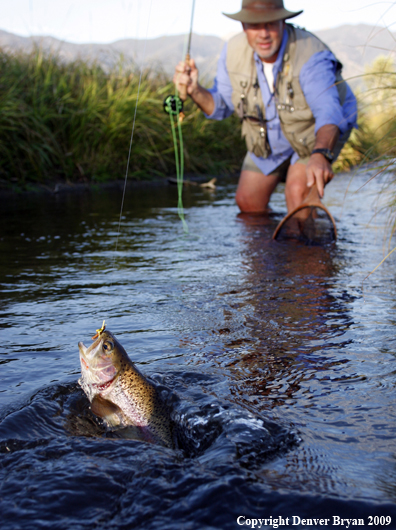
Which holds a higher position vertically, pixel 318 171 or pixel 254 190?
pixel 318 171

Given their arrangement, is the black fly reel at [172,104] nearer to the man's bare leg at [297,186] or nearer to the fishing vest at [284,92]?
the fishing vest at [284,92]

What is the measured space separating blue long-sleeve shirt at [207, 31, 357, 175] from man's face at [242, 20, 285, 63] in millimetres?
165

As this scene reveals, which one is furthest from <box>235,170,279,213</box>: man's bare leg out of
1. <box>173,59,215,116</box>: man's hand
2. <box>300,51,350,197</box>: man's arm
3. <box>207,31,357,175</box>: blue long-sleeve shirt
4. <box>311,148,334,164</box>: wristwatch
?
<box>311,148,334,164</box>: wristwatch

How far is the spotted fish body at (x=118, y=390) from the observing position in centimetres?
195

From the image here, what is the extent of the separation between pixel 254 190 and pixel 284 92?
1.25 metres

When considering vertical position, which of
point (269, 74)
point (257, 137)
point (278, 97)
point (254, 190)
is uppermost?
point (269, 74)

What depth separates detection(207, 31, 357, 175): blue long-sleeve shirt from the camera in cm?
496

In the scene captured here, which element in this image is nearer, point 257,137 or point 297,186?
point 297,186

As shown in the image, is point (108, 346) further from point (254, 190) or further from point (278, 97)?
point (254, 190)

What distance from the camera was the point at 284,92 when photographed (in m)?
5.51

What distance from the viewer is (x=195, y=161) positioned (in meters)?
10.9

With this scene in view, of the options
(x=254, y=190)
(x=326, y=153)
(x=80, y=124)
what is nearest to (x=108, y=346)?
(x=326, y=153)

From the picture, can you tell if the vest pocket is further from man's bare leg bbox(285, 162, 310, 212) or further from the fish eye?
the fish eye

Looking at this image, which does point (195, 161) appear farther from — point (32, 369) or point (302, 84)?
point (32, 369)
